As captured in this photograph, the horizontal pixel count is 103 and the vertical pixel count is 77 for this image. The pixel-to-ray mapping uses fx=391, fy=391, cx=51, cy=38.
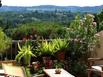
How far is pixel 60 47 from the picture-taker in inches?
457

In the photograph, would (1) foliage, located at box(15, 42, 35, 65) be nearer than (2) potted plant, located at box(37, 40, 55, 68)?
Yes

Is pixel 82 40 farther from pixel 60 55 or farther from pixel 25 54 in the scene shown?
pixel 25 54

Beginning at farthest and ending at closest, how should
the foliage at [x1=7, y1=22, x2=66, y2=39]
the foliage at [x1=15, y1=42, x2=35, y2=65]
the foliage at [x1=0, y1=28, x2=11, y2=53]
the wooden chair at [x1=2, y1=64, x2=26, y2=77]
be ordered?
the foliage at [x1=7, y1=22, x2=66, y2=39] → the foliage at [x1=15, y1=42, x2=35, y2=65] → the foliage at [x1=0, y1=28, x2=11, y2=53] → the wooden chair at [x1=2, y1=64, x2=26, y2=77]

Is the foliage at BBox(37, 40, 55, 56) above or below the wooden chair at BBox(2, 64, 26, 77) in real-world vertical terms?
below

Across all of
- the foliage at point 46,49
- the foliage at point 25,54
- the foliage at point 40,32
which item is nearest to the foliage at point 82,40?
the foliage at point 46,49

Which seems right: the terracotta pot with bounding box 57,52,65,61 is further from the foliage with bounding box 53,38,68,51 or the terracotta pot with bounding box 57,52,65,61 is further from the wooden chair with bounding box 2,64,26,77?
the wooden chair with bounding box 2,64,26,77

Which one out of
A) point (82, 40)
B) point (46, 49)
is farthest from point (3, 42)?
point (82, 40)

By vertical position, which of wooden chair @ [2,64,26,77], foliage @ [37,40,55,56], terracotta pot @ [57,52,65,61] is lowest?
terracotta pot @ [57,52,65,61]

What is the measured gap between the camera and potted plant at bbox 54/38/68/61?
11.5m

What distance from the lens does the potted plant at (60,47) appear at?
11.5 meters

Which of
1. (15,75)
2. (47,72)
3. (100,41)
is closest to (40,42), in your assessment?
(100,41)

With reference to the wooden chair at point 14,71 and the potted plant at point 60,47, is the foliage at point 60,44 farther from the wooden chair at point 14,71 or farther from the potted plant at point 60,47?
the wooden chair at point 14,71

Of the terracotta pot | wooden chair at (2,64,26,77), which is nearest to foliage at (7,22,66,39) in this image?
the terracotta pot

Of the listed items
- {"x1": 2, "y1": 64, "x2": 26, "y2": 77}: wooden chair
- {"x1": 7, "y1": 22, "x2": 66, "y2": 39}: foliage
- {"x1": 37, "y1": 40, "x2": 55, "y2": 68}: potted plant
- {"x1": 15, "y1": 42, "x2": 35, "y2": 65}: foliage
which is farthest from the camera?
{"x1": 7, "y1": 22, "x2": 66, "y2": 39}: foliage
